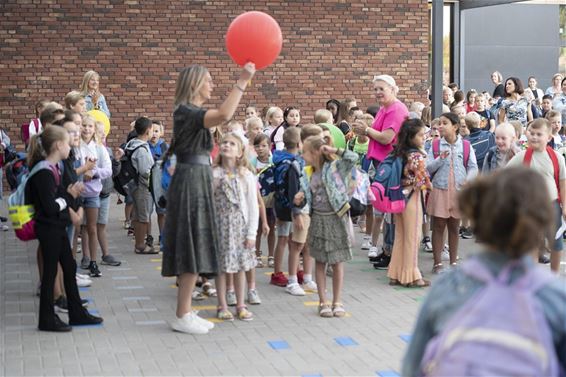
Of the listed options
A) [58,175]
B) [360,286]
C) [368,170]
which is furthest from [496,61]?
[58,175]

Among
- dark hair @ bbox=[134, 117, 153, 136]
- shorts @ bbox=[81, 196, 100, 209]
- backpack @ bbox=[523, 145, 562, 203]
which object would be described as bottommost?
shorts @ bbox=[81, 196, 100, 209]

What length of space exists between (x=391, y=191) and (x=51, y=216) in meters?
3.40

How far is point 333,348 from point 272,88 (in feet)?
39.4

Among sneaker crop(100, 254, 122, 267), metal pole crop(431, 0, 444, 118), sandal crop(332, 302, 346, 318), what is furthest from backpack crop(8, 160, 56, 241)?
metal pole crop(431, 0, 444, 118)

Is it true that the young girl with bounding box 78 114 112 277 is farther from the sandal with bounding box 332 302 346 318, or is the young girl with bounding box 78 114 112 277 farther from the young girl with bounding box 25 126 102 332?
the sandal with bounding box 332 302 346 318

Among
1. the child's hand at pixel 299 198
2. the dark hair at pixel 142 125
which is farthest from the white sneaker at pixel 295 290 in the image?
the dark hair at pixel 142 125

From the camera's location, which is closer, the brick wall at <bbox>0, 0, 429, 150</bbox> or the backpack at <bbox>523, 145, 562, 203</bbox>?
the backpack at <bbox>523, 145, 562, 203</bbox>

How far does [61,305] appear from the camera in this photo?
316 inches

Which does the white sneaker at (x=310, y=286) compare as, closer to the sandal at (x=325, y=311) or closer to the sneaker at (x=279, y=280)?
the sneaker at (x=279, y=280)

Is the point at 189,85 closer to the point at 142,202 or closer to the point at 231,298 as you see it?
the point at 231,298

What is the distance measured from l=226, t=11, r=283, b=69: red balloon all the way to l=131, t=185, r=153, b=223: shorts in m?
3.64

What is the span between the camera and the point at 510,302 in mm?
2904

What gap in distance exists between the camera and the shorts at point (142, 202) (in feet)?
35.1

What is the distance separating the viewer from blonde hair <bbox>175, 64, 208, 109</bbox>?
7043 mm
